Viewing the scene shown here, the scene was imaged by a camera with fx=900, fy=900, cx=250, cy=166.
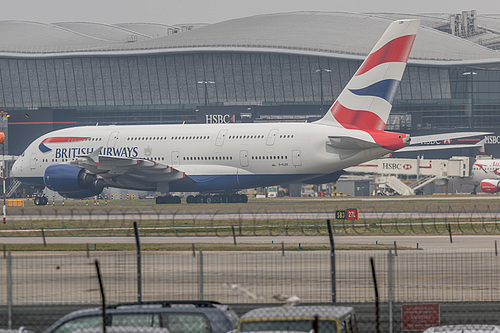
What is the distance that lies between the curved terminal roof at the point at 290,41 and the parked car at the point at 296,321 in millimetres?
137178

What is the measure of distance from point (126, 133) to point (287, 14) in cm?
9896

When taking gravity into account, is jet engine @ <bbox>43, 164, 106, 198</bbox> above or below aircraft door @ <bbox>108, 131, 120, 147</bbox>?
below

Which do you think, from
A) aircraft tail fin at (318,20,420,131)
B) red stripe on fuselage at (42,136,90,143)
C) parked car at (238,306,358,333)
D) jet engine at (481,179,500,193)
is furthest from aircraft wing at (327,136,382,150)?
parked car at (238,306,358,333)

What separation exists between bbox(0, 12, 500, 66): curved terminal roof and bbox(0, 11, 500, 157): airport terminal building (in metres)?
0.22

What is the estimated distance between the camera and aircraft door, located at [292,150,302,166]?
211ft

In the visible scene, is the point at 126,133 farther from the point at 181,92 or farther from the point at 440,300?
the point at 181,92

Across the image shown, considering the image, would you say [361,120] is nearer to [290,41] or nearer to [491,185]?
[491,185]

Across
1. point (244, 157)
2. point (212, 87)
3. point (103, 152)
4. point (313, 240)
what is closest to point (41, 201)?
point (103, 152)

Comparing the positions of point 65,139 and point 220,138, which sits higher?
point 65,139

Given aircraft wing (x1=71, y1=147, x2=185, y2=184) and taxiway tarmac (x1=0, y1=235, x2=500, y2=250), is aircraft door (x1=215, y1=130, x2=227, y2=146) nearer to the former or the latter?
aircraft wing (x1=71, y1=147, x2=185, y2=184)

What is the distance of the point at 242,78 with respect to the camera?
154 m

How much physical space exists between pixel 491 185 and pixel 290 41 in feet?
199

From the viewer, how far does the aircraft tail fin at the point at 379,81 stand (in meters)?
64.0

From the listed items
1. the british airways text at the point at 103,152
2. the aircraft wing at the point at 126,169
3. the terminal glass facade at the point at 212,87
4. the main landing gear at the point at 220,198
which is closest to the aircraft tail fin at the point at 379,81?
the main landing gear at the point at 220,198
